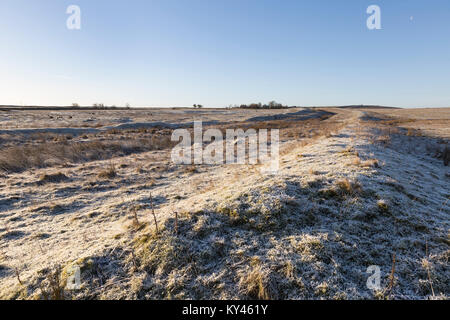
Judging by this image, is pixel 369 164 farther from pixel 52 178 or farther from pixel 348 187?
pixel 52 178

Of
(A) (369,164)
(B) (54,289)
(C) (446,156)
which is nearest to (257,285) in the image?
(B) (54,289)

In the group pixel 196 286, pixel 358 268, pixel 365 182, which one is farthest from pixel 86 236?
pixel 365 182

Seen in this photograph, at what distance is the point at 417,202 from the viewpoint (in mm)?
5871

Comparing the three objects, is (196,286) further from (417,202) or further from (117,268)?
(417,202)

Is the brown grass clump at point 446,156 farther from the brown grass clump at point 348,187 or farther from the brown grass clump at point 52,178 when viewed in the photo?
the brown grass clump at point 52,178

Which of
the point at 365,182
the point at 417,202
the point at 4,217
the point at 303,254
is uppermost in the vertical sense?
the point at 365,182

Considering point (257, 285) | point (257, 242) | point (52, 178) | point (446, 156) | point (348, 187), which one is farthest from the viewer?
point (446, 156)

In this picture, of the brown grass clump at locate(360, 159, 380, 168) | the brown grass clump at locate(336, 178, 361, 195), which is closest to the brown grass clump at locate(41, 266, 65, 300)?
the brown grass clump at locate(336, 178, 361, 195)

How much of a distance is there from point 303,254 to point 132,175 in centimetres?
1086

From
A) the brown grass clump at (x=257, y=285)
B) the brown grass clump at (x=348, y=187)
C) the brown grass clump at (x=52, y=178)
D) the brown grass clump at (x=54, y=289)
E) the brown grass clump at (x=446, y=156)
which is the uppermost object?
the brown grass clump at (x=446, y=156)

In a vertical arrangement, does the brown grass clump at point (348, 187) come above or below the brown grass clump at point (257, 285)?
above

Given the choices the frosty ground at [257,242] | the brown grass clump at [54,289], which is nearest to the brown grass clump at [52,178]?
the frosty ground at [257,242]

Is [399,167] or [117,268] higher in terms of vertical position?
[399,167]
